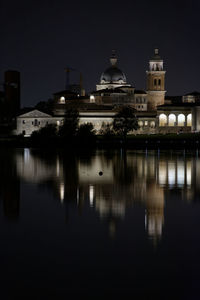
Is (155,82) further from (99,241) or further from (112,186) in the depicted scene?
(99,241)

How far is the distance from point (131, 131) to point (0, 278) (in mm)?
65993

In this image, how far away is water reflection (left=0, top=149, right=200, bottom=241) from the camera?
41.7 feet

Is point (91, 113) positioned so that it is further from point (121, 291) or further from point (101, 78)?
point (121, 291)

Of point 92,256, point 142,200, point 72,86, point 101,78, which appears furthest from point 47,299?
point 72,86

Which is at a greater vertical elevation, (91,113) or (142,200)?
(91,113)

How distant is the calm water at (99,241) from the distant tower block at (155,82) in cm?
6556

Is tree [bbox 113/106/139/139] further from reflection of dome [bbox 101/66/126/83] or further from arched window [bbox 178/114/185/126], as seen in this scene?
reflection of dome [bbox 101/66/126/83]

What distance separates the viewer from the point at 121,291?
7.43 meters

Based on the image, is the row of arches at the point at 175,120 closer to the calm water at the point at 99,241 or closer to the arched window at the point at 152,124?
the arched window at the point at 152,124

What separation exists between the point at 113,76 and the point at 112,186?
68.9 metres

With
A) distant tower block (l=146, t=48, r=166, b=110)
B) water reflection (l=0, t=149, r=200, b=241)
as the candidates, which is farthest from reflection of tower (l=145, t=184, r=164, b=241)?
distant tower block (l=146, t=48, r=166, b=110)

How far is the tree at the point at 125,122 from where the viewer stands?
226 feet

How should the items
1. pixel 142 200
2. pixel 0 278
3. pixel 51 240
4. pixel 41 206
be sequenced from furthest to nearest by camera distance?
pixel 142 200 → pixel 41 206 → pixel 51 240 → pixel 0 278

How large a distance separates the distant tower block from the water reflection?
56938mm
